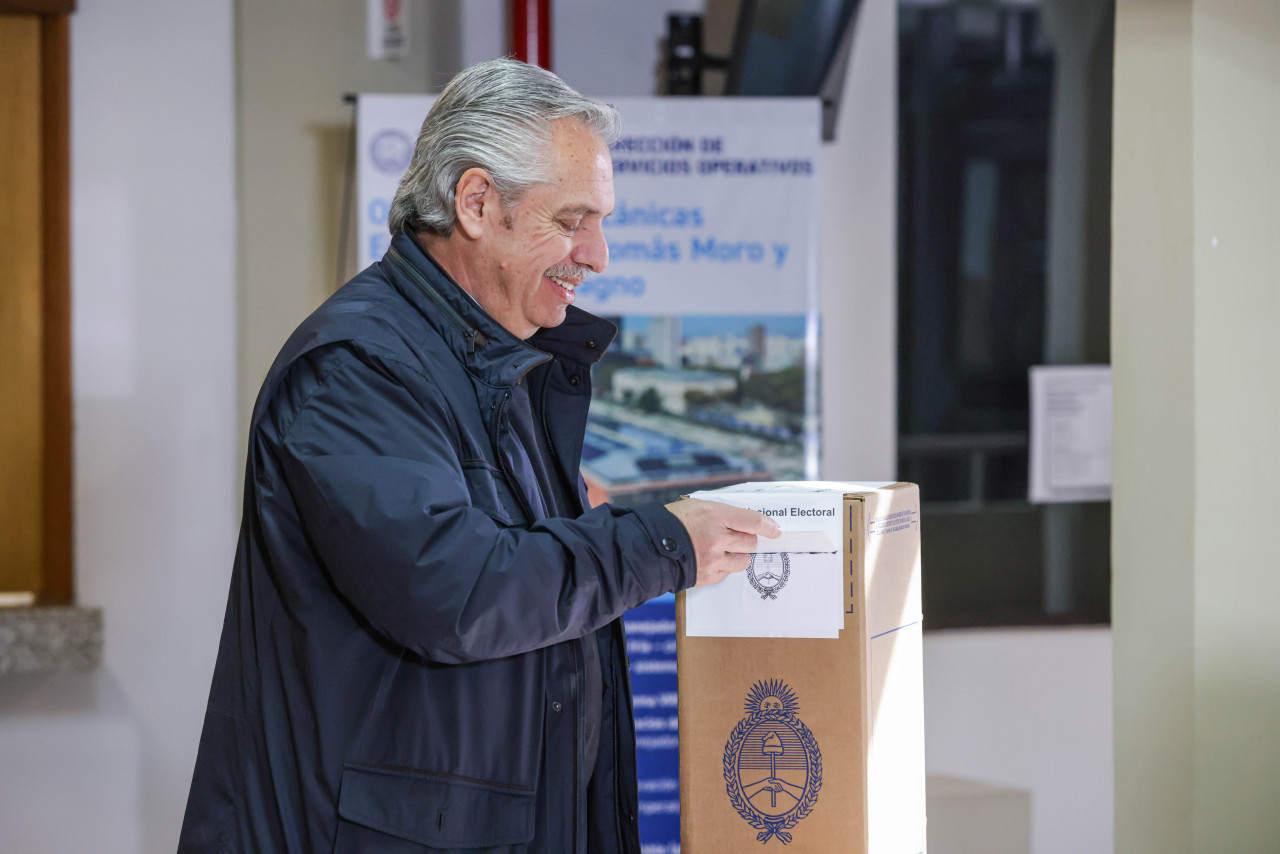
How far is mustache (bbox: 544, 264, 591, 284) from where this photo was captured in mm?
1338

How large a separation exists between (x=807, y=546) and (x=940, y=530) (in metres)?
2.48

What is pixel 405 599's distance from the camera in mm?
1056

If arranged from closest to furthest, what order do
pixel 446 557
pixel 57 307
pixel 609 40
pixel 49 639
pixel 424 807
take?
pixel 446 557
pixel 424 807
pixel 49 639
pixel 57 307
pixel 609 40

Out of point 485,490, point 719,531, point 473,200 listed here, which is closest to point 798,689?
point 719,531

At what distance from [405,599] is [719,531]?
1.07ft

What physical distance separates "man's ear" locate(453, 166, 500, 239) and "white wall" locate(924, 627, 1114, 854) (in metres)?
2.32

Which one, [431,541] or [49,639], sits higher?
[431,541]

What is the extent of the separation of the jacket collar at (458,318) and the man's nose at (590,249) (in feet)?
0.42

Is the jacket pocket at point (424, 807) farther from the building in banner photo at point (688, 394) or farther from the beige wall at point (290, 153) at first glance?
the beige wall at point (290, 153)

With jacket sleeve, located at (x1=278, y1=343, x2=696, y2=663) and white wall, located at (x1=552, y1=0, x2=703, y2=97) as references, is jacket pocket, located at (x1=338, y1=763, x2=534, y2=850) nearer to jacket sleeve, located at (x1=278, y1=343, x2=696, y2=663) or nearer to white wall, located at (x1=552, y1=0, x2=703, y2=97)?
jacket sleeve, located at (x1=278, y1=343, x2=696, y2=663)

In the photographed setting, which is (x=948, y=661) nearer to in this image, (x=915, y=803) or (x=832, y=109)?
(x=832, y=109)

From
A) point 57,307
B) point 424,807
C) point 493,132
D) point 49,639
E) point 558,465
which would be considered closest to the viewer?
point 424,807

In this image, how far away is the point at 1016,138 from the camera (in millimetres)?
3438

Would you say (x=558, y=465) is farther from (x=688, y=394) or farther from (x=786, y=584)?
(x=688, y=394)
